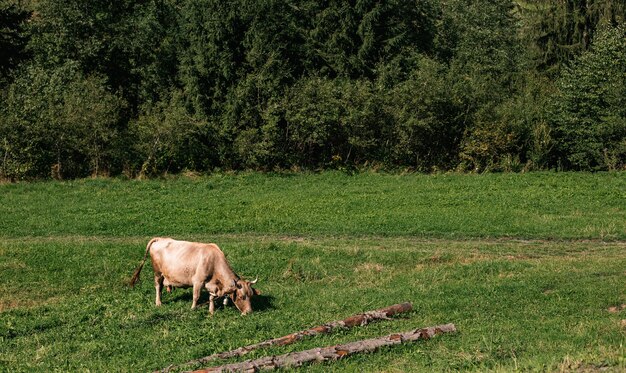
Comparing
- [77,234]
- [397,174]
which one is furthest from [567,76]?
[77,234]

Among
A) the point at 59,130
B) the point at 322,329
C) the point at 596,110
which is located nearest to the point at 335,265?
the point at 322,329

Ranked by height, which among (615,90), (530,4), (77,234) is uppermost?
(530,4)

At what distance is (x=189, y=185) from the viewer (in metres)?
39.2

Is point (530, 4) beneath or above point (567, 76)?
above

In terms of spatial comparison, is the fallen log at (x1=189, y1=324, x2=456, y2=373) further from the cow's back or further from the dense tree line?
the dense tree line

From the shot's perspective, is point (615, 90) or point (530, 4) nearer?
point (615, 90)

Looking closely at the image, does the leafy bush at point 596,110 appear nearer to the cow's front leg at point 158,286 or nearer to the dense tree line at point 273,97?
the dense tree line at point 273,97

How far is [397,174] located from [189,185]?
12201 mm

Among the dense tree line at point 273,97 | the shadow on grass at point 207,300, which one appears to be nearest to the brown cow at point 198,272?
the shadow on grass at point 207,300

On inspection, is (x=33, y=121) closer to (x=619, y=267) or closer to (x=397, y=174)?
(x=397, y=174)

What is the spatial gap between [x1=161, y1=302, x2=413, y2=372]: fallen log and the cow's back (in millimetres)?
4431

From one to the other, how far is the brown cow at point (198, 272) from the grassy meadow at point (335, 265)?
509 mm

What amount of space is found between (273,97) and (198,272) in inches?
1077

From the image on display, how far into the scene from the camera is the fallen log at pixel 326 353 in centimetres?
1232
